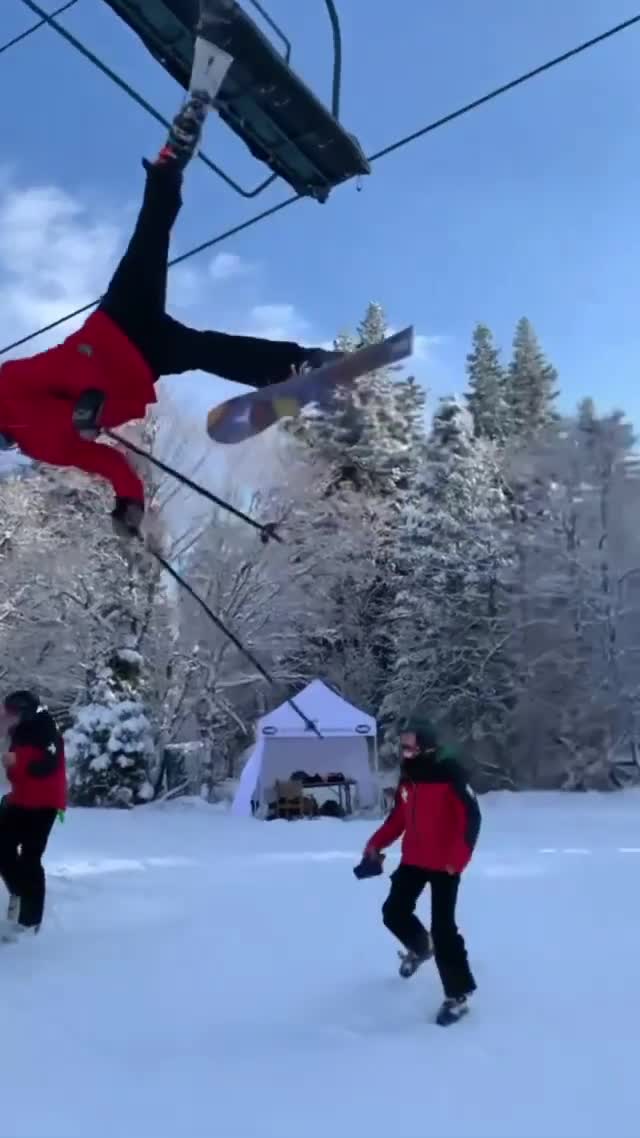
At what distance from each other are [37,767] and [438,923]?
8.14 ft

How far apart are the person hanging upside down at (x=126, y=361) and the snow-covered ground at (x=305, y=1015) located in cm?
219

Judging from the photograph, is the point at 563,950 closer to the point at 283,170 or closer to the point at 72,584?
the point at 283,170

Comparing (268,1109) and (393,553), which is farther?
(393,553)

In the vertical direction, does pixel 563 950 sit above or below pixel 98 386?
below

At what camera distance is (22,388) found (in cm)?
433

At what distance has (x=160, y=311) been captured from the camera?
422 cm

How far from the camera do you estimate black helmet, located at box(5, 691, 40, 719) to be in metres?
5.90

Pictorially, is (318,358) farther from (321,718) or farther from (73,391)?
(321,718)

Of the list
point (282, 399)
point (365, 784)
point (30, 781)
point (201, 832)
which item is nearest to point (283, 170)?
point (282, 399)

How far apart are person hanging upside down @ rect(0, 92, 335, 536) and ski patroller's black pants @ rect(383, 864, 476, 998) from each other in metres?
2.09

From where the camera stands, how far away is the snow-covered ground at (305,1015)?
3.28m

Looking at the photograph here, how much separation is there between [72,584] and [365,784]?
299 inches

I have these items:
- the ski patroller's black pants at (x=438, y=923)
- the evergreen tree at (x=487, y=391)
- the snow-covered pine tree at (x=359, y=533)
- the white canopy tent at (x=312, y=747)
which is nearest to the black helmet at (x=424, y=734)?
the ski patroller's black pants at (x=438, y=923)

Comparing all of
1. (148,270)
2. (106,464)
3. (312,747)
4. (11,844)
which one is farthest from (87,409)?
(312,747)
